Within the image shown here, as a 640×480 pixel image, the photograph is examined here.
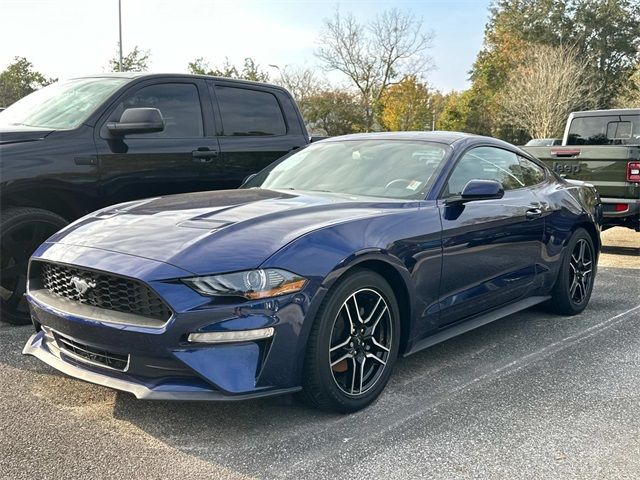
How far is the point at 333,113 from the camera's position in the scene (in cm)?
3947

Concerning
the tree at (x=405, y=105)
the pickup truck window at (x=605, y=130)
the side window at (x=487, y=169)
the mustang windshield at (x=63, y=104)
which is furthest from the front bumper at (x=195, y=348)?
the tree at (x=405, y=105)

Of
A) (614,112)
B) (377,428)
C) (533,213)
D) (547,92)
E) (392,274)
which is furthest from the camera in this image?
(547,92)

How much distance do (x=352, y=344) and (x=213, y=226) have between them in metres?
0.93

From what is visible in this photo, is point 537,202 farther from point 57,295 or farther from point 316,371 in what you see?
point 57,295

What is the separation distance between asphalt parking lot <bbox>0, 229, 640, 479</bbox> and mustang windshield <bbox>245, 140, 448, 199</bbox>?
116cm

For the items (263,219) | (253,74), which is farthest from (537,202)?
(253,74)

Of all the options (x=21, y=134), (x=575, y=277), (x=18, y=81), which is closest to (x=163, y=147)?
(x=21, y=134)

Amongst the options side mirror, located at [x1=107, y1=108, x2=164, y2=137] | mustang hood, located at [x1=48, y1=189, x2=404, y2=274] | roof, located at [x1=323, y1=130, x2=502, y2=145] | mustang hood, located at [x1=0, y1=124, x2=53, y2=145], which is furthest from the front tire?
mustang hood, located at [x1=0, y1=124, x2=53, y2=145]

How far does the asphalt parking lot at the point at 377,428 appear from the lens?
2.66 metres

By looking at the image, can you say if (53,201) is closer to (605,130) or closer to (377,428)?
(377,428)

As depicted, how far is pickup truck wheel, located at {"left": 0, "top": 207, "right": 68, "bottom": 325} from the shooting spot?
4305 mm

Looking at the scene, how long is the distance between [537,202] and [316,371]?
104 inches

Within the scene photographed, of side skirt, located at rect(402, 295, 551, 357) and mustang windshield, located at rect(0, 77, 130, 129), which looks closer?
side skirt, located at rect(402, 295, 551, 357)

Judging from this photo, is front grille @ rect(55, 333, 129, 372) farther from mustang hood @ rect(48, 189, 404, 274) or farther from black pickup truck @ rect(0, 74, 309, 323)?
black pickup truck @ rect(0, 74, 309, 323)
